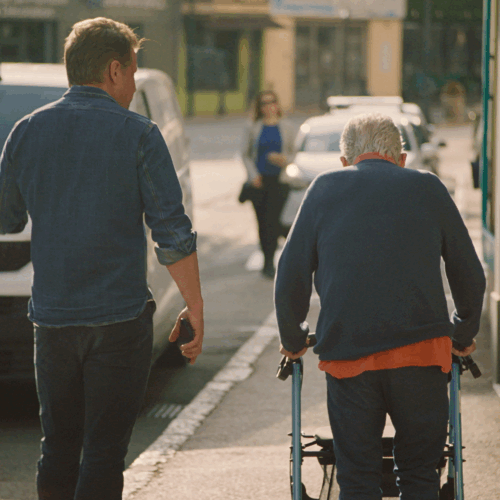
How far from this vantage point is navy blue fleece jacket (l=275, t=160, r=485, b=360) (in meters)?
3.04

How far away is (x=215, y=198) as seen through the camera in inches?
717

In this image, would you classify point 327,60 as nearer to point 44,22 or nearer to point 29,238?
point 44,22

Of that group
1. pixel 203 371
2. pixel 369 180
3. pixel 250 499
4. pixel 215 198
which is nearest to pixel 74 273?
pixel 369 180

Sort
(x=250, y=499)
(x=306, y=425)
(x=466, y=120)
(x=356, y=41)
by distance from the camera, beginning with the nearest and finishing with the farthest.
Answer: (x=250, y=499) < (x=306, y=425) < (x=466, y=120) < (x=356, y=41)

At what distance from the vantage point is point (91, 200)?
9.93 ft

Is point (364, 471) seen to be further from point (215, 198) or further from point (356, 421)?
point (215, 198)

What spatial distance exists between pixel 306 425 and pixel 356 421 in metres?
2.40

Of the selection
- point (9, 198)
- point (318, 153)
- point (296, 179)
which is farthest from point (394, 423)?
point (318, 153)

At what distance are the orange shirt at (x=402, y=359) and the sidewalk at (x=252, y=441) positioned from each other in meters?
1.50

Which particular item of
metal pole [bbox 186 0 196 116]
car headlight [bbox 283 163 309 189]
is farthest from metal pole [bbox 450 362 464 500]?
metal pole [bbox 186 0 196 116]

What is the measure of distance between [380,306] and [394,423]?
0.37m

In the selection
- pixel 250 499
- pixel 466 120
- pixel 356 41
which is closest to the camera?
pixel 250 499

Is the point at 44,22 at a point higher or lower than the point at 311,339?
higher

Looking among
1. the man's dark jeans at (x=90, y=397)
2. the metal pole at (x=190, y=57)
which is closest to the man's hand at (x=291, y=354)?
the man's dark jeans at (x=90, y=397)
